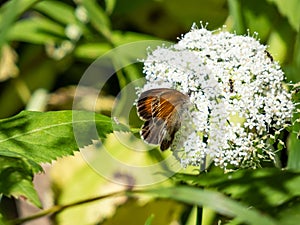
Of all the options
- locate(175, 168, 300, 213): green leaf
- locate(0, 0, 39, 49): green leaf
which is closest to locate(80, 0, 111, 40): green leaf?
locate(0, 0, 39, 49): green leaf

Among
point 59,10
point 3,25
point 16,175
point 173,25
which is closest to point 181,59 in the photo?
point 16,175

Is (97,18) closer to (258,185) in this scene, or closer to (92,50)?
(92,50)

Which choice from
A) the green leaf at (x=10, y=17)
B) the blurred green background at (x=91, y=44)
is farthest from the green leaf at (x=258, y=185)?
the green leaf at (x=10, y=17)

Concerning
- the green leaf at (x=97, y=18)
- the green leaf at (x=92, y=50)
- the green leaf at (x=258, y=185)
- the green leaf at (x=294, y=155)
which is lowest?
the green leaf at (x=258, y=185)

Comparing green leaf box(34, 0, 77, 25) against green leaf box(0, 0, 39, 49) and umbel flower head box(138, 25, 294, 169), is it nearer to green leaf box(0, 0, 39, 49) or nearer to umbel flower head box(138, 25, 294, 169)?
green leaf box(0, 0, 39, 49)

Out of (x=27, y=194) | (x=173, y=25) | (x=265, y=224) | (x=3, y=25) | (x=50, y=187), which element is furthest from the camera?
(x=173, y=25)

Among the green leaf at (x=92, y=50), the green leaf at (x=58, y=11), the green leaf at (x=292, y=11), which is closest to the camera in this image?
the green leaf at (x=292, y=11)

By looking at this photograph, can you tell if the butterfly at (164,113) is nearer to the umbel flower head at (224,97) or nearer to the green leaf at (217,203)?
the umbel flower head at (224,97)

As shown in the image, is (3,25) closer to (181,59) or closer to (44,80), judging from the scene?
(181,59)

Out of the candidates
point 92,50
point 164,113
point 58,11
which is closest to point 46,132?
point 164,113
